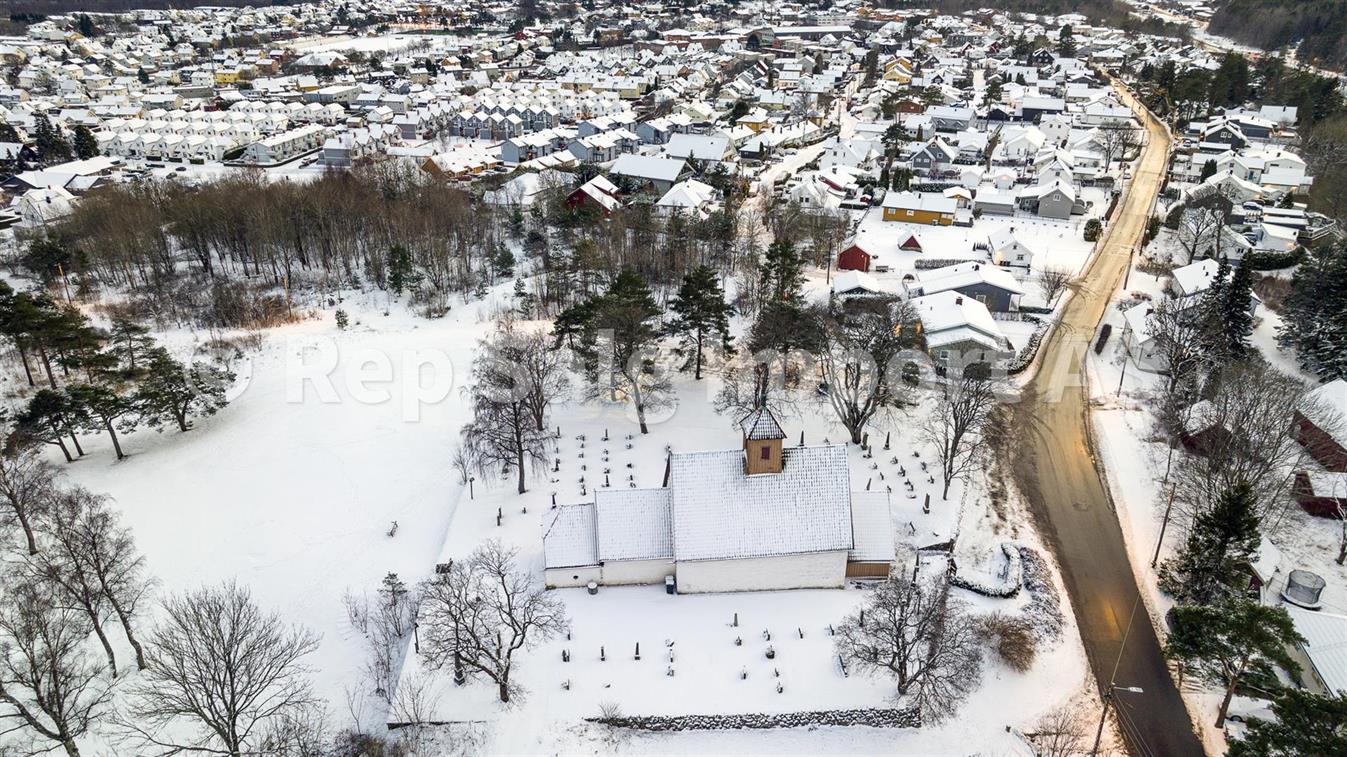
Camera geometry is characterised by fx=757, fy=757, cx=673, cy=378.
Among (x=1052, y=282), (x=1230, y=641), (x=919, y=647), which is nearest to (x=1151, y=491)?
(x=1230, y=641)

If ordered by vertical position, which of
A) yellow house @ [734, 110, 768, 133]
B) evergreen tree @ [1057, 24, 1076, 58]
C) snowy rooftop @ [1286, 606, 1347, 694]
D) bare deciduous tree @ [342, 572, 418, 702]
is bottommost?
bare deciduous tree @ [342, 572, 418, 702]

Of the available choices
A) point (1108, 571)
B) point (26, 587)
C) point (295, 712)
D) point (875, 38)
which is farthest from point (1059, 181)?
point (875, 38)

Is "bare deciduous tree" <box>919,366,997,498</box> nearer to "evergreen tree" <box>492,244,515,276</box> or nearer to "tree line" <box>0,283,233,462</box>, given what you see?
"evergreen tree" <box>492,244,515,276</box>

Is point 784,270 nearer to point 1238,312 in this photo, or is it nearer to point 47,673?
point 1238,312

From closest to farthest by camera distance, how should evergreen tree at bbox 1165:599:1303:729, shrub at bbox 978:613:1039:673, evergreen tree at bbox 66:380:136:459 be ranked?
evergreen tree at bbox 1165:599:1303:729, shrub at bbox 978:613:1039:673, evergreen tree at bbox 66:380:136:459

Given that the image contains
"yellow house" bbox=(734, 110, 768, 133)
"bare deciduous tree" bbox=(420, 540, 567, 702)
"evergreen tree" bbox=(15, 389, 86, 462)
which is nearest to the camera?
"bare deciduous tree" bbox=(420, 540, 567, 702)

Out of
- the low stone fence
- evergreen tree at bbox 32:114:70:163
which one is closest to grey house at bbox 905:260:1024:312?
the low stone fence
